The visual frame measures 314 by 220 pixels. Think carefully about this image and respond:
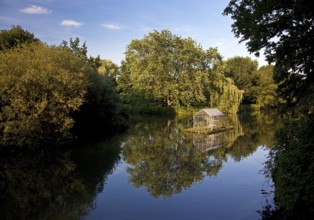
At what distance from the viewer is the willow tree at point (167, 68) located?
66.6 meters

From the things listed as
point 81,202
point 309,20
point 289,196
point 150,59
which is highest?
point 150,59

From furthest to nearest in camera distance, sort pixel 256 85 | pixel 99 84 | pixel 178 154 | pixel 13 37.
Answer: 1. pixel 256 85
2. pixel 13 37
3. pixel 99 84
4. pixel 178 154

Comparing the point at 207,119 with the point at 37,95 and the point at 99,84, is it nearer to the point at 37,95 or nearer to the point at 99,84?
the point at 99,84

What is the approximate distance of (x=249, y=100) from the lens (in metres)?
91.3

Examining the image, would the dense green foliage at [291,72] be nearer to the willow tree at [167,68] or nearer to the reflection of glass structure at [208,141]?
the reflection of glass structure at [208,141]

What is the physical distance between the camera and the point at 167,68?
6806 centimetres

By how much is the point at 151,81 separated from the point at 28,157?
46030 mm

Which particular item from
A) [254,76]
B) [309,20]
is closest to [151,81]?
[254,76]

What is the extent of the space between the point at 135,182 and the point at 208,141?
617 inches

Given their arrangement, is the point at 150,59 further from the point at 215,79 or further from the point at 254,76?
the point at 254,76

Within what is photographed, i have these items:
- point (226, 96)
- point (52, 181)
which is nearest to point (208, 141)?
point (52, 181)

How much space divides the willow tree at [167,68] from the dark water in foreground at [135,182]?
37007mm

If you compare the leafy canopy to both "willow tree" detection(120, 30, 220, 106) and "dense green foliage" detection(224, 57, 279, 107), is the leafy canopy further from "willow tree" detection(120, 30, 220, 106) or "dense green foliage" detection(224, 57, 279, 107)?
"dense green foliage" detection(224, 57, 279, 107)

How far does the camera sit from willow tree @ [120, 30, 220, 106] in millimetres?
66562
